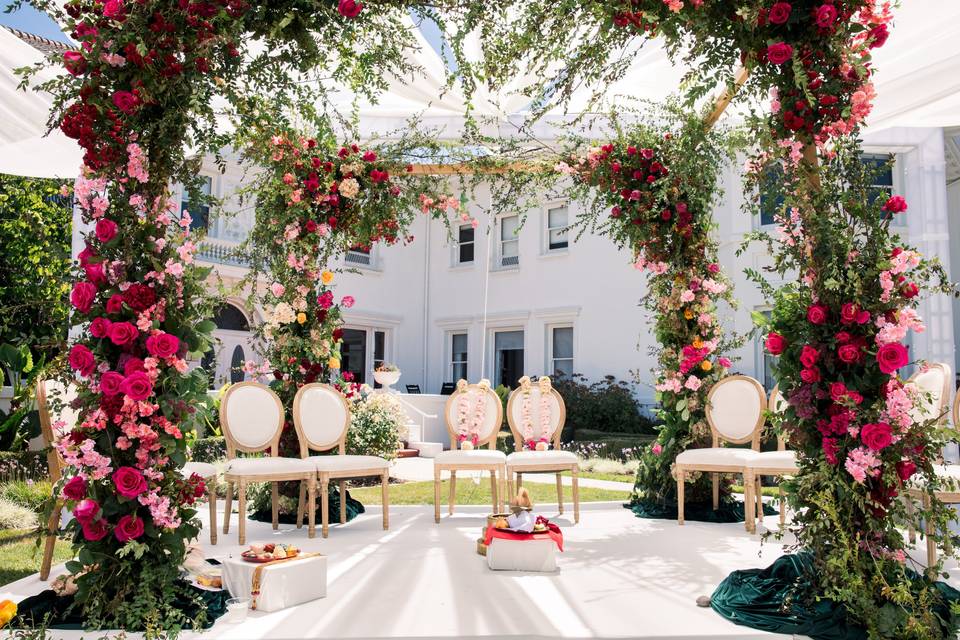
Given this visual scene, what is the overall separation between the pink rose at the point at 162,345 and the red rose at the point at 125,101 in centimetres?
97

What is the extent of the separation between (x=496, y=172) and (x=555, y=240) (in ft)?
26.7

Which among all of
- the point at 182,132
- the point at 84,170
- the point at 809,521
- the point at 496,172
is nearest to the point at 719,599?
the point at 809,521

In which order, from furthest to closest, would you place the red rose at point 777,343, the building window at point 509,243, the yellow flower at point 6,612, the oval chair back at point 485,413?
the building window at point 509,243
the oval chair back at point 485,413
the red rose at point 777,343
the yellow flower at point 6,612

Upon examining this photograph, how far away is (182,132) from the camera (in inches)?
126

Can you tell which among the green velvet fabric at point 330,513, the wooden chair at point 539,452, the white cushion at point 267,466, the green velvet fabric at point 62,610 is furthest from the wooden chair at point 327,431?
the green velvet fabric at point 62,610

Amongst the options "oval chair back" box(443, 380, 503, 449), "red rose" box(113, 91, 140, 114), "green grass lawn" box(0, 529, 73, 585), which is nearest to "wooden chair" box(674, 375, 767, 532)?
"oval chair back" box(443, 380, 503, 449)

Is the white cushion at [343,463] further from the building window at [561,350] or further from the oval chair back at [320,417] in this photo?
the building window at [561,350]

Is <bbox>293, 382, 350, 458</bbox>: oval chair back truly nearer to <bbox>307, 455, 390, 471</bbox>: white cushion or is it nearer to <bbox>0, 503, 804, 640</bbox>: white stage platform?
<bbox>307, 455, 390, 471</bbox>: white cushion

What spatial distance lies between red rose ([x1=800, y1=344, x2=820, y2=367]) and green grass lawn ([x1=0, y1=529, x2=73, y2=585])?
3817mm

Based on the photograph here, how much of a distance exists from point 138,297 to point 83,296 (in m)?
0.22

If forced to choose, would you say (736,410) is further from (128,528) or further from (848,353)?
(128,528)

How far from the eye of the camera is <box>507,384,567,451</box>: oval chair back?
6340 millimetres

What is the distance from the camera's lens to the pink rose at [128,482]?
113 inches

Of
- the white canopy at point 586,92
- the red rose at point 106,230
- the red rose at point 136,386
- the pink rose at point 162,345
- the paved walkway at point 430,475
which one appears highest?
the white canopy at point 586,92
